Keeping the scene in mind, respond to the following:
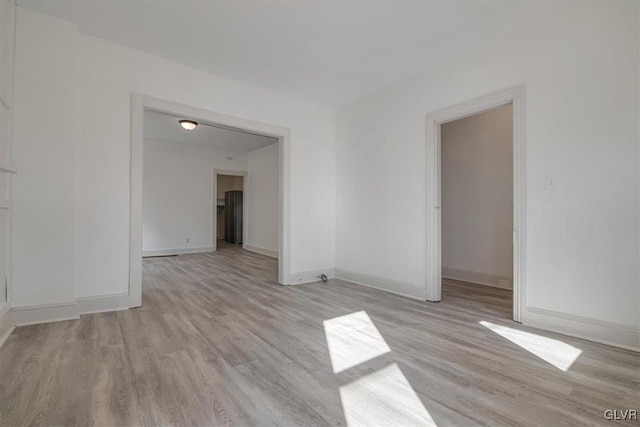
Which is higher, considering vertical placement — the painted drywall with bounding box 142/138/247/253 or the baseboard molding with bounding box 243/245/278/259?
the painted drywall with bounding box 142/138/247/253

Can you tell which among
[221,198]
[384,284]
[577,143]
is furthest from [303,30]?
[221,198]

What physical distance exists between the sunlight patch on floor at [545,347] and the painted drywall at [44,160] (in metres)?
3.97

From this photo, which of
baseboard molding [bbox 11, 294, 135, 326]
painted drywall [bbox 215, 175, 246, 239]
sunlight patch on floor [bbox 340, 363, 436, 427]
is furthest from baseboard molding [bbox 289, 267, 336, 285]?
painted drywall [bbox 215, 175, 246, 239]

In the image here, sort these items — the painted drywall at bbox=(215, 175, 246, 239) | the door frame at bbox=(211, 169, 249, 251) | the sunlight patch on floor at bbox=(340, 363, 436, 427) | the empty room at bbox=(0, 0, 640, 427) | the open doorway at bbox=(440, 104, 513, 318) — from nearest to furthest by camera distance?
1. the sunlight patch on floor at bbox=(340, 363, 436, 427)
2. the empty room at bbox=(0, 0, 640, 427)
3. the open doorway at bbox=(440, 104, 513, 318)
4. the door frame at bbox=(211, 169, 249, 251)
5. the painted drywall at bbox=(215, 175, 246, 239)

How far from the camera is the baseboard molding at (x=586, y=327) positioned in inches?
86.2

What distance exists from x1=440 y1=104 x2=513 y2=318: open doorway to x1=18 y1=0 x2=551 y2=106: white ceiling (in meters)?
1.37

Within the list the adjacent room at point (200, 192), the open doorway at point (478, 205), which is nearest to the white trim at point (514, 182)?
the open doorway at point (478, 205)

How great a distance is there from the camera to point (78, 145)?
293 cm

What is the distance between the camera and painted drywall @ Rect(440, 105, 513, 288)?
4.28 metres

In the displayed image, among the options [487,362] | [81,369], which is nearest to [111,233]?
[81,369]

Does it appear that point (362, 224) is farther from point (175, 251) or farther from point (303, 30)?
point (175, 251)

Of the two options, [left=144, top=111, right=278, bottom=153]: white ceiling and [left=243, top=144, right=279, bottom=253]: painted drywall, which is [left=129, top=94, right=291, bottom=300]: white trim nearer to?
[left=144, top=111, right=278, bottom=153]: white ceiling

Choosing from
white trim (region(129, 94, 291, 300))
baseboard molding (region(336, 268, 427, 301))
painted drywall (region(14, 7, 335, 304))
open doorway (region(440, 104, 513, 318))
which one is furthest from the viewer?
open doorway (region(440, 104, 513, 318))

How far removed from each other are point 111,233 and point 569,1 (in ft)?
15.5
